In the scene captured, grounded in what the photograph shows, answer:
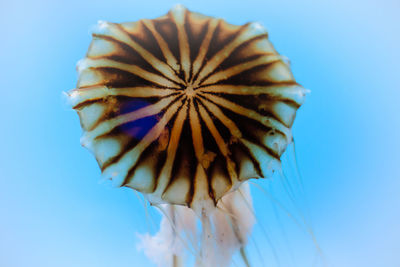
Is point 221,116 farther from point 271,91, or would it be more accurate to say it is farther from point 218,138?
point 271,91

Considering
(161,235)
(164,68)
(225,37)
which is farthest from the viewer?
(161,235)

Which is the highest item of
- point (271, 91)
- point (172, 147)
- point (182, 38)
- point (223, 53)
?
point (182, 38)

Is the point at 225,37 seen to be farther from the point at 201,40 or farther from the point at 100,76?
the point at 100,76

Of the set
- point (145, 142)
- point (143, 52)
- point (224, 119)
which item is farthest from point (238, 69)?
point (145, 142)

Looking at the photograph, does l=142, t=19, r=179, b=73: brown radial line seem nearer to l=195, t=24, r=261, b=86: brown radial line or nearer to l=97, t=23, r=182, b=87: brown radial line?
l=97, t=23, r=182, b=87: brown radial line

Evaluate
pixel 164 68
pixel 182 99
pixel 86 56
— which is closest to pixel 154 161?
pixel 182 99

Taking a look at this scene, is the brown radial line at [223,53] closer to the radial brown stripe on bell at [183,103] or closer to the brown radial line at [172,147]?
the radial brown stripe on bell at [183,103]
